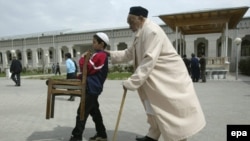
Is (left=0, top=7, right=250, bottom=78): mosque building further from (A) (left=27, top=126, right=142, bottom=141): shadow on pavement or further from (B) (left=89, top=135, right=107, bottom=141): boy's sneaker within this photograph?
(B) (left=89, top=135, right=107, bottom=141): boy's sneaker

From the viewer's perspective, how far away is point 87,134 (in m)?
5.09

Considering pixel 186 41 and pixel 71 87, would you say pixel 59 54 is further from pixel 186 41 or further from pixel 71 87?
pixel 71 87

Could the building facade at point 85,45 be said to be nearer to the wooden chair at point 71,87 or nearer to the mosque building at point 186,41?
the mosque building at point 186,41

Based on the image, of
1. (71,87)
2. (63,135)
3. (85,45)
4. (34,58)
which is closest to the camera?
(71,87)

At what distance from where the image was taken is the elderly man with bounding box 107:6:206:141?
11.4ft

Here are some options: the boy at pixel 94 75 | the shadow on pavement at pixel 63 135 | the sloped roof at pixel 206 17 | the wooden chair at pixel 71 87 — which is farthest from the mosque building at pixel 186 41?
the wooden chair at pixel 71 87

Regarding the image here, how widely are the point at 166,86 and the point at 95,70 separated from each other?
1250 mm

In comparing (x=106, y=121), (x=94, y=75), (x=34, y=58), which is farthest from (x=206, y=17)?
(x=34, y=58)

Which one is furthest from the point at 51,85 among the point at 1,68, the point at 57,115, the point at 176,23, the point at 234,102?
the point at 1,68

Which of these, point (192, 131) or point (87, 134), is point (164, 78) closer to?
point (192, 131)

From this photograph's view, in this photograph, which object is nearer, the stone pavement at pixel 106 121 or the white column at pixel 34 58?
the stone pavement at pixel 106 121

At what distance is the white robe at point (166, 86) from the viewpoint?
3.46m

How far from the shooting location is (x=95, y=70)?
4312 millimetres

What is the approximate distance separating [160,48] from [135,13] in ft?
1.96
